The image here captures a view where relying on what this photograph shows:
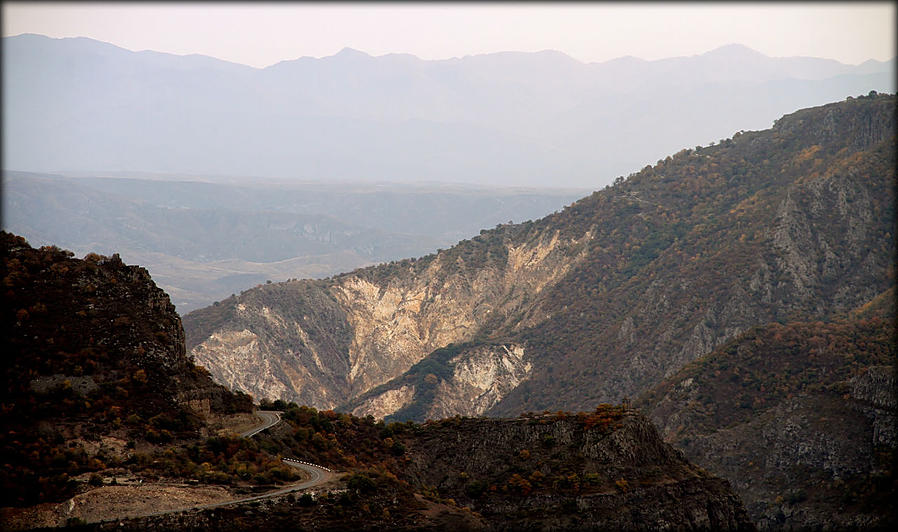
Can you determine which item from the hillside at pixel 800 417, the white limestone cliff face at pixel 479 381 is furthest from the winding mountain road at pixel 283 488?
the white limestone cliff face at pixel 479 381

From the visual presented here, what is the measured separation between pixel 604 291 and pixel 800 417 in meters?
64.4

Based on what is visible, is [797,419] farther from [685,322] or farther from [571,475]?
[685,322]

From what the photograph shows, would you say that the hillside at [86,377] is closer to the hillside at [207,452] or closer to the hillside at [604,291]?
the hillside at [207,452]

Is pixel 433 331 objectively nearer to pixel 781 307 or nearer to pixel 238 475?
pixel 781 307

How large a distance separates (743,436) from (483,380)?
5518cm

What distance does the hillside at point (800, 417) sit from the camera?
74.9m

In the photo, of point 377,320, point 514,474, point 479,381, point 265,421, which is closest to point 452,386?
point 479,381

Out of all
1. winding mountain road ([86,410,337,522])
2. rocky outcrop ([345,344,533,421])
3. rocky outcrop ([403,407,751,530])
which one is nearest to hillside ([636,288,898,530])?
rocky outcrop ([403,407,751,530])

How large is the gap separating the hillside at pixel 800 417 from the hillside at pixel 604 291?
53.7ft

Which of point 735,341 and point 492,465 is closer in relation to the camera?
point 492,465

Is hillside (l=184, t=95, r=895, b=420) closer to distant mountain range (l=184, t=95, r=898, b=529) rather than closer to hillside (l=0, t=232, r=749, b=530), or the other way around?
distant mountain range (l=184, t=95, r=898, b=529)

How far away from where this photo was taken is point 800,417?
86.3 metres

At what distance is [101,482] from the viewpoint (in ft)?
147

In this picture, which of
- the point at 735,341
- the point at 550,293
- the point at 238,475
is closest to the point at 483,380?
the point at 550,293
